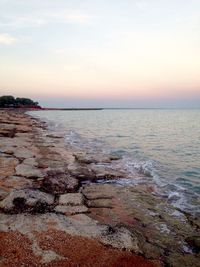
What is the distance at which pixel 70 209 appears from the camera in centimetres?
761

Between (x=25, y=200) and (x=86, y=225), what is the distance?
2.05 metres

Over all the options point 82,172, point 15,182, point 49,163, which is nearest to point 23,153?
point 49,163

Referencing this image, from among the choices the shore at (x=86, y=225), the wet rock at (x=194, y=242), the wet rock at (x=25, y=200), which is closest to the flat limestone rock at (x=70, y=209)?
the shore at (x=86, y=225)

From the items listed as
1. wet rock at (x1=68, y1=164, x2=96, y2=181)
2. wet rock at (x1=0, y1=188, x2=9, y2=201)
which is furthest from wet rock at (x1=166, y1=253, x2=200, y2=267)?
wet rock at (x1=68, y1=164, x2=96, y2=181)

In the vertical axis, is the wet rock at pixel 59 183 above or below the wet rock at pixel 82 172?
above

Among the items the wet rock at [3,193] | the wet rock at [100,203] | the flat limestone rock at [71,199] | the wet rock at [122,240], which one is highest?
the wet rock at [3,193]

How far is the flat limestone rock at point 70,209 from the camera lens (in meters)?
7.44

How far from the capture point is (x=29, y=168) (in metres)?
11.7

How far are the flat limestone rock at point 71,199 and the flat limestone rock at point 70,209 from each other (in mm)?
235

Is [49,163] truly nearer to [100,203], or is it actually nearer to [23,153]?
[23,153]

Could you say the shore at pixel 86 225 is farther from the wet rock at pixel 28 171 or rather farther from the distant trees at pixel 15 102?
the distant trees at pixel 15 102

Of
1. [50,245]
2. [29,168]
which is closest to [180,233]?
[50,245]

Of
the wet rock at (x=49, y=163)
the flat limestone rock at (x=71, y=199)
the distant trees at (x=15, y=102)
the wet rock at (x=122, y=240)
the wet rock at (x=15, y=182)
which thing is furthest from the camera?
the distant trees at (x=15, y=102)

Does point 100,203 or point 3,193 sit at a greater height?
point 3,193
